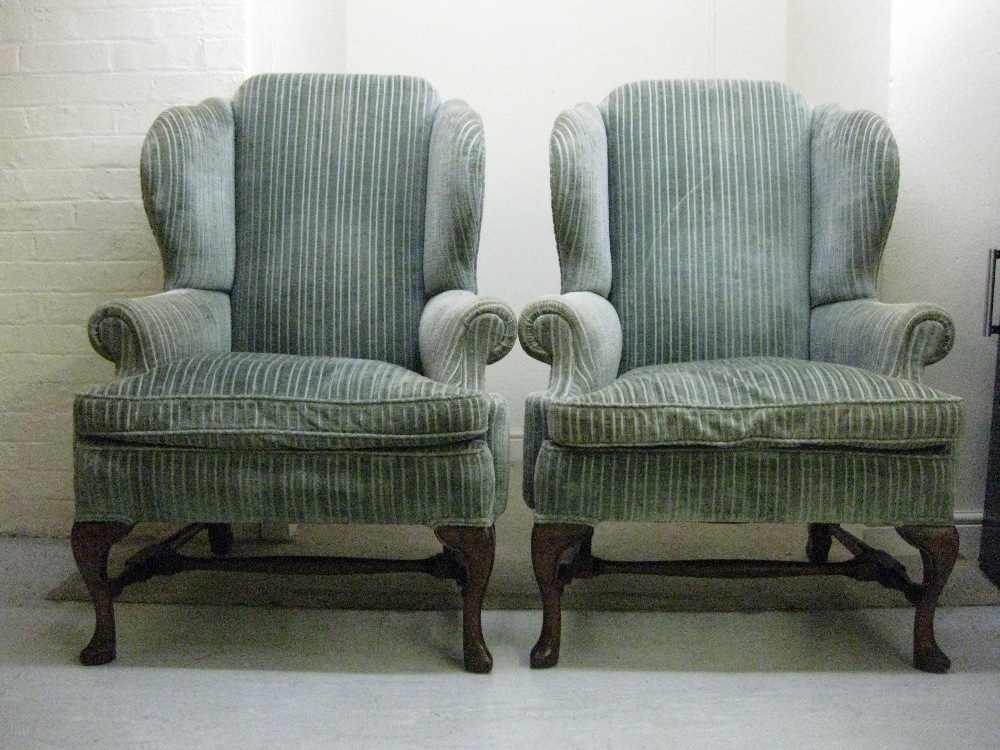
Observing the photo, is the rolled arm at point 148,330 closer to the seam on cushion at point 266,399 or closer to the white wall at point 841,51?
the seam on cushion at point 266,399

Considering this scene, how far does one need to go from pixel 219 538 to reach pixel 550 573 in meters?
1.01

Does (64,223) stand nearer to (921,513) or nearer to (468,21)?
(468,21)

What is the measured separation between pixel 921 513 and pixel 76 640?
1.66m

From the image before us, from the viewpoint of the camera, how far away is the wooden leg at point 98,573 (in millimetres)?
1740

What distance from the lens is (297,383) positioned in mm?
1714

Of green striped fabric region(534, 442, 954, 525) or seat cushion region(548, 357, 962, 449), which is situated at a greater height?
seat cushion region(548, 357, 962, 449)

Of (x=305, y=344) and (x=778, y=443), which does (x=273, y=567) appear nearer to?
(x=305, y=344)

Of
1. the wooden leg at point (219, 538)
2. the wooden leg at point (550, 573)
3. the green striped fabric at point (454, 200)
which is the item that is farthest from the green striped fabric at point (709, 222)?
the wooden leg at point (219, 538)

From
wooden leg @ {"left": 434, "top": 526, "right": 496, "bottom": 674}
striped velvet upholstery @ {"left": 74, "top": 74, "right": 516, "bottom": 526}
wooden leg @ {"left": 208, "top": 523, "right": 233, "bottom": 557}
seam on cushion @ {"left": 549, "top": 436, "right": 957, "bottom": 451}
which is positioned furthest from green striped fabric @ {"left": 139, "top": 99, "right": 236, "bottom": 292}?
seam on cushion @ {"left": 549, "top": 436, "right": 957, "bottom": 451}

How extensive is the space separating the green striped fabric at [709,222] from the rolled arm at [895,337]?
237 millimetres

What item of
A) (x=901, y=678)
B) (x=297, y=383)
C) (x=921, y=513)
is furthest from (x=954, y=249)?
(x=297, y=383)

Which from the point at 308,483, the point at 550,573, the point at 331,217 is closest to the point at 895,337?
the point at 550,573

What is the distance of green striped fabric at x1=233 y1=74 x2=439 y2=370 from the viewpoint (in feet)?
7.25

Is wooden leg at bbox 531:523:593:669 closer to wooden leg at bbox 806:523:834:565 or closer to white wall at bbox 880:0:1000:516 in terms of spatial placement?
wooden leg at bbox 806:523:834:565
